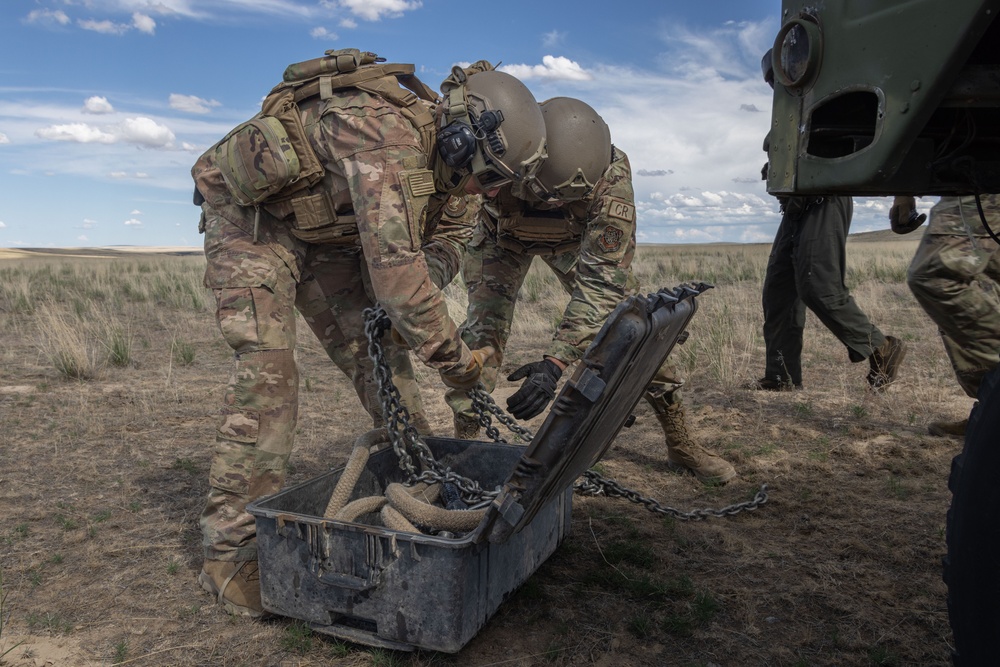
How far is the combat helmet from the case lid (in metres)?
1.00

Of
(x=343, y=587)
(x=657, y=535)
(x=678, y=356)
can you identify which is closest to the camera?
(x=343, y=587)

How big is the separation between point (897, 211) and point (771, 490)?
1.65 m

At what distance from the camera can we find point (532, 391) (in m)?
3.17

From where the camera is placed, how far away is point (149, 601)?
10.2 ft

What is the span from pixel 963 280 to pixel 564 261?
2132 mm

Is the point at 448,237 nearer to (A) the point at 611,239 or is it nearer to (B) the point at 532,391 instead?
(A) the point at 611,239

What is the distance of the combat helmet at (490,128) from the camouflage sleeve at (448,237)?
550mm

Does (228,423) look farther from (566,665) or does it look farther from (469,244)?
(469,244)

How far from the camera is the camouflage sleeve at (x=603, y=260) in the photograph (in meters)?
3.63

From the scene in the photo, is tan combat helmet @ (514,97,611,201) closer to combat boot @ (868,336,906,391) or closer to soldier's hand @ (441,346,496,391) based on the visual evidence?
soldier's hand @ (441,346,496,391)

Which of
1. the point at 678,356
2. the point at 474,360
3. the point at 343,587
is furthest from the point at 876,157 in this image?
the point at 678,356

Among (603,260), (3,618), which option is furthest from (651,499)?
(3,618)

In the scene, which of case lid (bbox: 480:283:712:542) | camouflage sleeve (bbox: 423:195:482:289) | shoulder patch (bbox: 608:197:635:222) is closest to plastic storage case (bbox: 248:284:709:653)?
case lid (bbox: 480:283:712:542)

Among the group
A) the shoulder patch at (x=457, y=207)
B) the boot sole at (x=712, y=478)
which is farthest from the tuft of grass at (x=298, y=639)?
the boot sole at (x=712, y=478)
